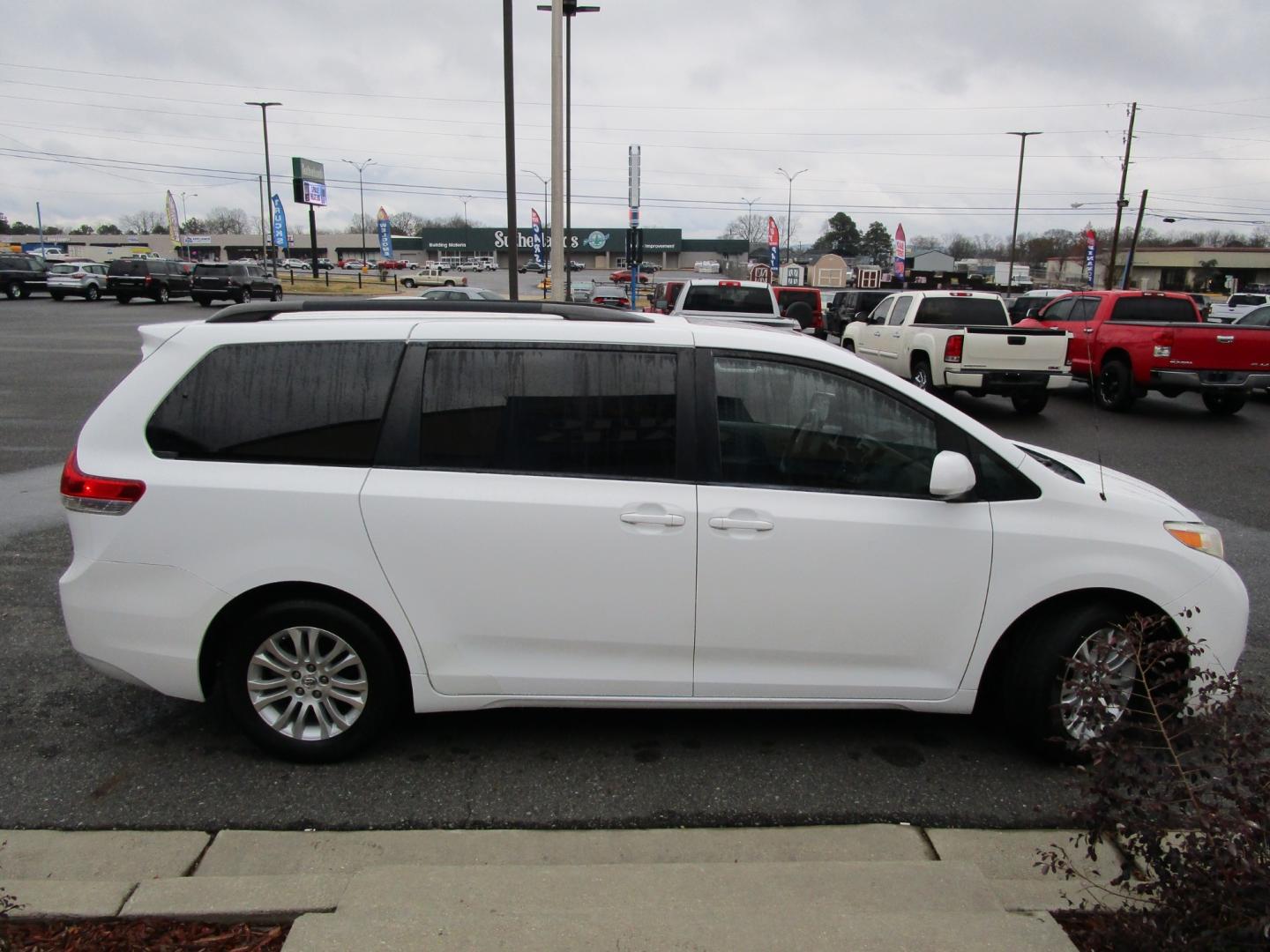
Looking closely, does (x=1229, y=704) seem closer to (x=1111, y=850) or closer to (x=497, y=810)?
(x=1111, y=850)

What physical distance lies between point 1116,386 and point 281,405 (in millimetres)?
14423

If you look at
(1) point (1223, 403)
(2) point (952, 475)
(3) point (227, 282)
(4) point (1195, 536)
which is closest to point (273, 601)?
(2) point (952, 475)

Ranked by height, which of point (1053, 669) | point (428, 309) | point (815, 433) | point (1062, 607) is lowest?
point (1053, 669)

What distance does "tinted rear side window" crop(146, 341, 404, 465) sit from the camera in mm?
3572

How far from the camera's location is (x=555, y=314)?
3.90m

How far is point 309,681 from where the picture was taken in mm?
3602

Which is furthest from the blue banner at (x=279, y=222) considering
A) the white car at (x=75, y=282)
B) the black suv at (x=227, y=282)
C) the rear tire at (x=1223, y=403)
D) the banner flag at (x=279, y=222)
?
the rear tire at (x=1223, y=403)

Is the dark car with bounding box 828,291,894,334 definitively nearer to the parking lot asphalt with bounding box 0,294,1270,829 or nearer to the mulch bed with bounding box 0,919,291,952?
the parking lot asphalt with bounding box 0,294,1270,829

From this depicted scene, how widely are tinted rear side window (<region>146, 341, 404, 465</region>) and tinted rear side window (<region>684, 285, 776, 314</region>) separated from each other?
44.1 ft

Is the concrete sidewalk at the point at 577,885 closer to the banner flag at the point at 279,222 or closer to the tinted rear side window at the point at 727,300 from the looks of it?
the tinted rear side window at the point at 727,300

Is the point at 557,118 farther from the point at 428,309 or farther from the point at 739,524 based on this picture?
the point at 739,524

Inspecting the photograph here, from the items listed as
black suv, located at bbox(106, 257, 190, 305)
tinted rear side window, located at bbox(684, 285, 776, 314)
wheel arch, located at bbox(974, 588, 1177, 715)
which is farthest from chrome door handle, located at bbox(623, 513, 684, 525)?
black suv, located at bbox(106, 257, 190, 305)

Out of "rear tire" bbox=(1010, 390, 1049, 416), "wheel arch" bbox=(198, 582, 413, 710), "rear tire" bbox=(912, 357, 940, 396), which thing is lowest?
"rear tire" bbox=(1010, 390, 1049, 416)

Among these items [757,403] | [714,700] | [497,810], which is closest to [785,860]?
[714,700]
